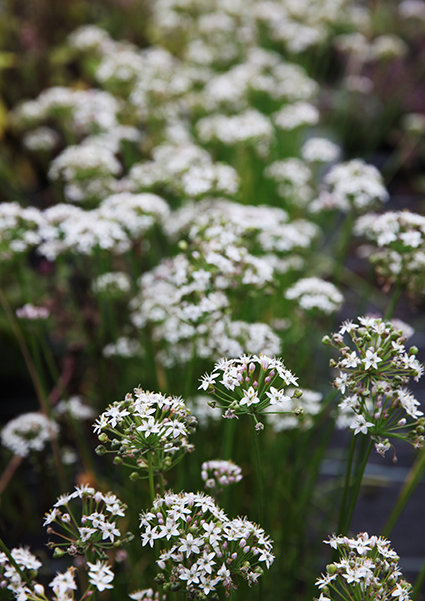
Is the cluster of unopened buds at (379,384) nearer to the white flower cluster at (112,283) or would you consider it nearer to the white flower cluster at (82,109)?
the white flower cluster at (112,283)

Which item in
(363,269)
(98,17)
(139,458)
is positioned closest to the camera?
(139,458)

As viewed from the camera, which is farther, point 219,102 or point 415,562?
point 219,102

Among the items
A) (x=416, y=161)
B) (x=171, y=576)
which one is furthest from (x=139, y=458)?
(x=416, y=161)

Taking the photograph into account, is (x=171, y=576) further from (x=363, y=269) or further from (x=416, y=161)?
(x=416, y=161)

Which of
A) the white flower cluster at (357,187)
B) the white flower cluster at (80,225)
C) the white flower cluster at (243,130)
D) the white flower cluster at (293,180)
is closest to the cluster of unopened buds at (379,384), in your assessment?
the white flower cluster at (80,225)

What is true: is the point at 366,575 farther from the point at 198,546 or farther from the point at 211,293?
the point at 211,293

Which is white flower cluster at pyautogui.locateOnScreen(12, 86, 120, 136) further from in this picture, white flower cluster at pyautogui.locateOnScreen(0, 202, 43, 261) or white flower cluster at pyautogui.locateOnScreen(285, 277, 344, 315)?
white flower cluster at pyautogui.locateOnScreen(285, 277, 344, 315)
